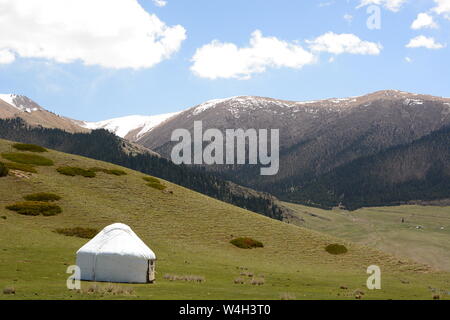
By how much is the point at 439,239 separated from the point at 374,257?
14419cm

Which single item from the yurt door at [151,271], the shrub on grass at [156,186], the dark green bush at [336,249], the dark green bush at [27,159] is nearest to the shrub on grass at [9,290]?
the yurt door at [151,271]

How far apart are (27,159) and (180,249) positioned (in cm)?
3897

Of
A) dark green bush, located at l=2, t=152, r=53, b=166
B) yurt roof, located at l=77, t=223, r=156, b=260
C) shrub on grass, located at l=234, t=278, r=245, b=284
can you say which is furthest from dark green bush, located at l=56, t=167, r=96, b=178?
shrub on grass, located at l=234, t=278, r=245, b=284

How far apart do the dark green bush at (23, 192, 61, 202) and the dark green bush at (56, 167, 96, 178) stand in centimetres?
1252

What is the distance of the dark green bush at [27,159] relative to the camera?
80.0 meters

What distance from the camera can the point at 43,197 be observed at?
2539 inches

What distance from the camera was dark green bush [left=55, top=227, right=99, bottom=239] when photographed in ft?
179

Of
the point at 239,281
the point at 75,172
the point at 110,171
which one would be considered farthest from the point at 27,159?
the point at 239,281

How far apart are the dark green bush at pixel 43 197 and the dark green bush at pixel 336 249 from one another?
35.9 m

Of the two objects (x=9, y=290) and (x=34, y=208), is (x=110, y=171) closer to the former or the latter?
(x=34, y=208)

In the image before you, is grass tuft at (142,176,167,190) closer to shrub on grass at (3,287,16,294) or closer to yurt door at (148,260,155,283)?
yurt door at (148,260,155,283)

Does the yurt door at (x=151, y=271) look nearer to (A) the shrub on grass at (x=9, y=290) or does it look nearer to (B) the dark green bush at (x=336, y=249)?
(A) the shrub on grass at (x=9, y=290)

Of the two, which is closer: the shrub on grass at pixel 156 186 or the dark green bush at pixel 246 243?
the dark green bush at pixel 246 243
